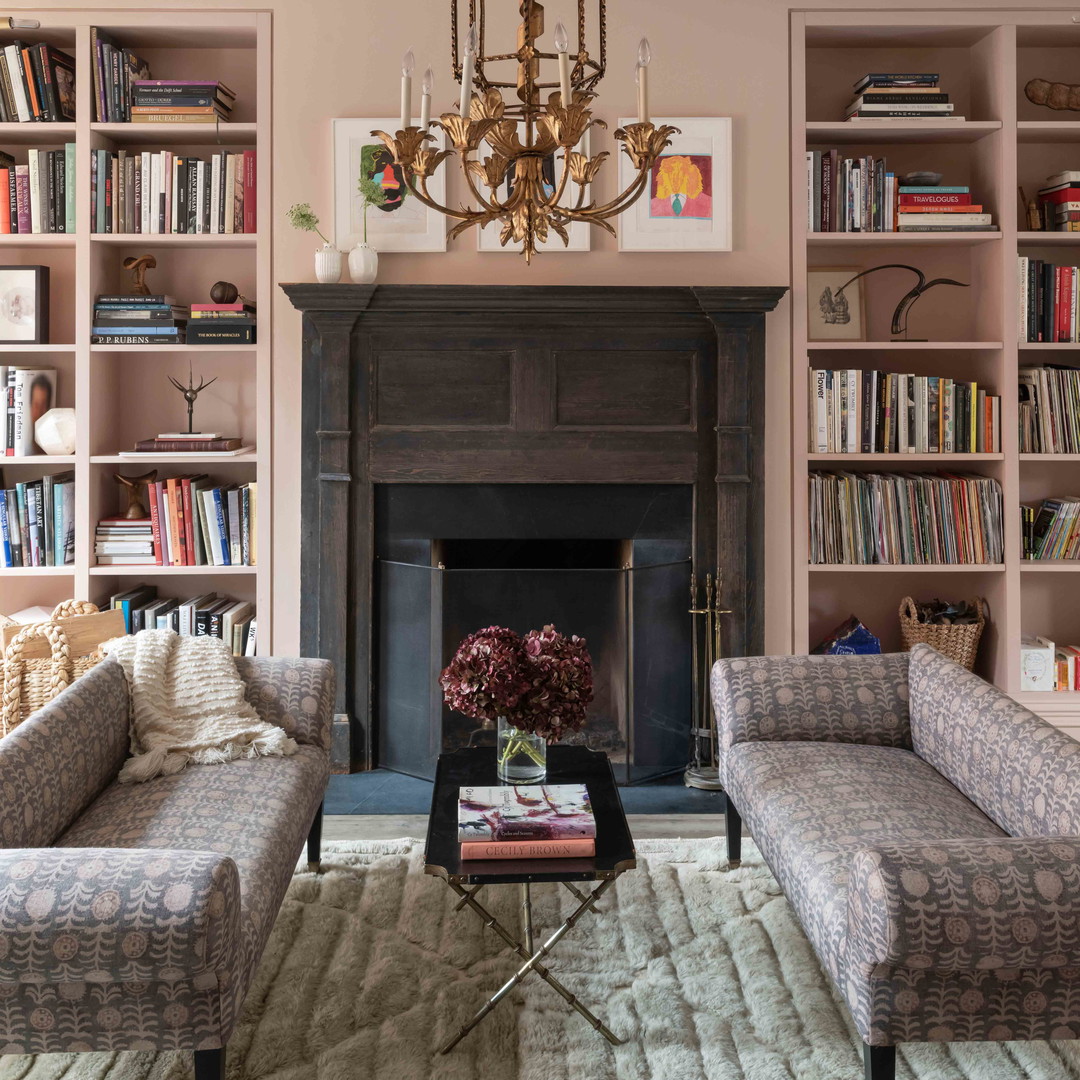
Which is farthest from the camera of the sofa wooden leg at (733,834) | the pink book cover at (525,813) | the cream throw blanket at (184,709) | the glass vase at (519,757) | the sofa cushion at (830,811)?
the sofa wooden leg at (733,834)

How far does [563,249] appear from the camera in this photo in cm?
389

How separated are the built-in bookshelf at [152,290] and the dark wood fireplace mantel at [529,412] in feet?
0.91

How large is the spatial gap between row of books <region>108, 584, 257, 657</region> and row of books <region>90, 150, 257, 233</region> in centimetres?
135

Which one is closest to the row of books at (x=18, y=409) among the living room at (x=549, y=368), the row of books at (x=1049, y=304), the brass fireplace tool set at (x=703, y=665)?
the living room at (x=549, y=368)

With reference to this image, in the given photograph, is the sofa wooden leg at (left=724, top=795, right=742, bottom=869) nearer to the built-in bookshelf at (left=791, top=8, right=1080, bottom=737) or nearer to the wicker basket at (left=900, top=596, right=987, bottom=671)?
the built-in bookshelf at (left=791, top=8, right=1080, bottom=737)

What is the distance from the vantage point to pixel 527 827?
7.16 ft

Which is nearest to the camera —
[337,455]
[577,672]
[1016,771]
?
[1016,771]

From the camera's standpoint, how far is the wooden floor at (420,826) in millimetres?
3330

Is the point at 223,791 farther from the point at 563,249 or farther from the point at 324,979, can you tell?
the point at 563,249

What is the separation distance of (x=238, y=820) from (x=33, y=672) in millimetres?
1447

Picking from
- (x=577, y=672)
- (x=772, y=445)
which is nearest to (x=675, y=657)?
(x=772, y=445)

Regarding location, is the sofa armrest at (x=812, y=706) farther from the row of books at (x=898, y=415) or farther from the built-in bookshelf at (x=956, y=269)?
the row of books at (x=898, y=415)

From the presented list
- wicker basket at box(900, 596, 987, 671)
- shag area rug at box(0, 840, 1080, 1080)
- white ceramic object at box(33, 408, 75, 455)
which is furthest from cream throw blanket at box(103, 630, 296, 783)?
wicker basket at box(900, 596, 987, 671)

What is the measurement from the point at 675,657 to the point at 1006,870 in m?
2.17
